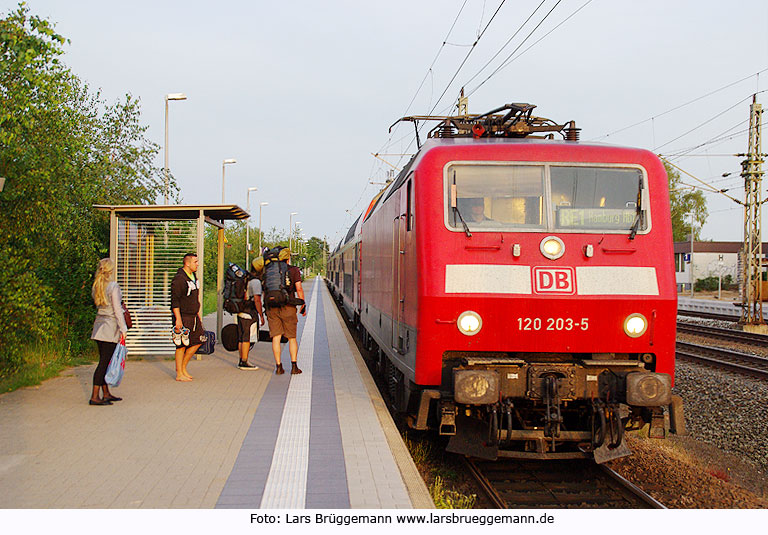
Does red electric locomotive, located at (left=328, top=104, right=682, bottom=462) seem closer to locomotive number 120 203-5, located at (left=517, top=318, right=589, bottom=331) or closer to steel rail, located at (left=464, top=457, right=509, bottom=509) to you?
locomotive number 120 203-5, located at (left=517, top=318, right=589, bottom=331)

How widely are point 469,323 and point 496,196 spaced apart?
3.89 ft

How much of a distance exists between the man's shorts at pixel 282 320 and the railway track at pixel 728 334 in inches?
513

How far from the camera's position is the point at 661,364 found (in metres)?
6.12

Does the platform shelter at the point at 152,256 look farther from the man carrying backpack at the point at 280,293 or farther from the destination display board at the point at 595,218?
the destination display board at the point at 595,218

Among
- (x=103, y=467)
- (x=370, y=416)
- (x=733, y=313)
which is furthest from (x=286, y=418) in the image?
(x=733, y=313)

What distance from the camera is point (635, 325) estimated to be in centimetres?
607

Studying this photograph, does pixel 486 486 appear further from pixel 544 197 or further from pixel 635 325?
pixel 544 197

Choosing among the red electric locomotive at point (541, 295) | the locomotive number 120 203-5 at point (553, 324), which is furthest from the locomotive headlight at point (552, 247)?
the locomotive number 120 203-5 at point (553, 324)

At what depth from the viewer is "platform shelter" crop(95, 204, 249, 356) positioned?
35.9 ft

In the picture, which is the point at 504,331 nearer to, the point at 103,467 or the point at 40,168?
the point at 103,467

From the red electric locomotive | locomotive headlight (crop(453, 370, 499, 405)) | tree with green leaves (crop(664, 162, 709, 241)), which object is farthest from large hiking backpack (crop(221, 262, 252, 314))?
tree with green leaves (crop(664, 162, 709, 241))

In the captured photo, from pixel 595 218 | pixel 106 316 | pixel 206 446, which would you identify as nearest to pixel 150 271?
pixel 106 316

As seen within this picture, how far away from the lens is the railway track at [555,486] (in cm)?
568

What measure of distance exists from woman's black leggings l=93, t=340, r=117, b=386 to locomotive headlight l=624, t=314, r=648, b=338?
5.28 metres
